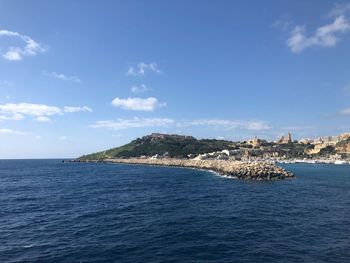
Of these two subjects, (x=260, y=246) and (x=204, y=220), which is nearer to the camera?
(x=260, y=246)

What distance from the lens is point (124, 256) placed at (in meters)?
24.0

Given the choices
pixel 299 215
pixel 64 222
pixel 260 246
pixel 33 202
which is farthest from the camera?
pixel 33 202

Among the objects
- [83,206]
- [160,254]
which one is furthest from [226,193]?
[160,254]

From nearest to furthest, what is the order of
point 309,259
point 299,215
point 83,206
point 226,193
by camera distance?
1. point 309,259
2. point 299,215
3. point 83,206
4. point 226,193

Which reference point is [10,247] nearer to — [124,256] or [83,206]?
[124,256]

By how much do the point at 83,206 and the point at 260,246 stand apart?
85.4ft

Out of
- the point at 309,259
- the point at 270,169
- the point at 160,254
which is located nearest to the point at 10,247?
the point at 160,254

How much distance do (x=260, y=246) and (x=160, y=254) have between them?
7.40 m

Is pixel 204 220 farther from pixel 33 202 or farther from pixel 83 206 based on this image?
pixel 33 202

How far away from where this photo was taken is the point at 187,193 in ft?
188

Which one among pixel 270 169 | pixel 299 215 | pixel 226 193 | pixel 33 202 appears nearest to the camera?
pixel 299 215

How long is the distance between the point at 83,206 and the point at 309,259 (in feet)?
98.1

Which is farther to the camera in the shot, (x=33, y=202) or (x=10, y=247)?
(x=33, y=202)

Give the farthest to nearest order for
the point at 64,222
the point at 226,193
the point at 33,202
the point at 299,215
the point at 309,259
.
Answer: 1. the point at 226,193
2. the point at 33,202
3. the point at 299,215
4. the point at 64,222
5. the point at 309,259
